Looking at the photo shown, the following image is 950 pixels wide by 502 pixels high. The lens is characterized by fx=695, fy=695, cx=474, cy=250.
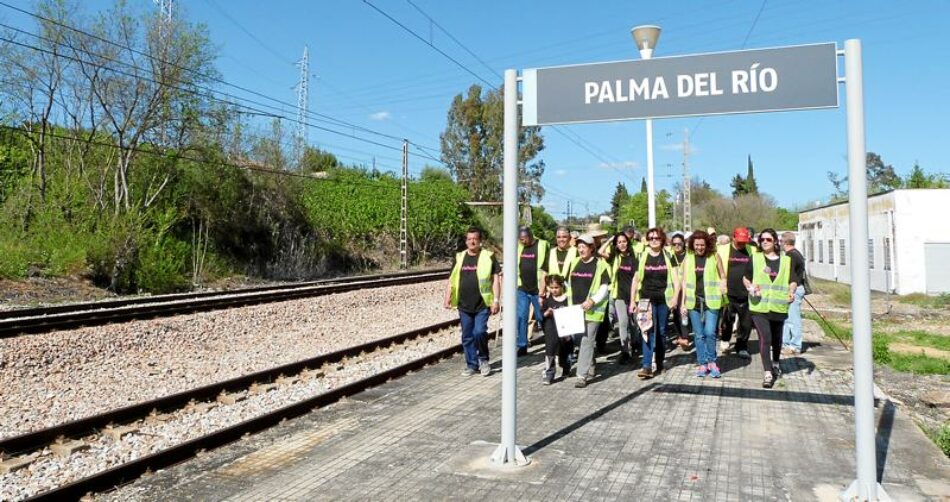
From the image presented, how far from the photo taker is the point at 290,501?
462 centimetres

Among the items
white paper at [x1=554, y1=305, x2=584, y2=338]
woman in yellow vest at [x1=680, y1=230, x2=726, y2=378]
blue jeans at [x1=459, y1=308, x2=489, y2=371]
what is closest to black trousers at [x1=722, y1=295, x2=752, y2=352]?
woman in yellow vest at [x1=680, y1=230, x2=726, y2=378]

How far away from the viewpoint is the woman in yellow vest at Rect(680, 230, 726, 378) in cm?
834

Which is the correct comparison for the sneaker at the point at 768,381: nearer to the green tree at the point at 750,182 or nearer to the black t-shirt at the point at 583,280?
the black t-shirt at the point at 583,280

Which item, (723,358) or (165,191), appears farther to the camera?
(165,191)

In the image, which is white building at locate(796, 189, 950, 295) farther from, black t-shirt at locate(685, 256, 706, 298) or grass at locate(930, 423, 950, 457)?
grass at locate(930, 423, 950, 457)

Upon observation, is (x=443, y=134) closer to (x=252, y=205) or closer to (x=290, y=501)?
(x=252, y=205)

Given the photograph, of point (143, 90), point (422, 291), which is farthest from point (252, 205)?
point (422, 291)

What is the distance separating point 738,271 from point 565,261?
2.22 metres

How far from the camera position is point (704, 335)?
8.48 m

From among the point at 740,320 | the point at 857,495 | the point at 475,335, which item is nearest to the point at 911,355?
the point at 740,320

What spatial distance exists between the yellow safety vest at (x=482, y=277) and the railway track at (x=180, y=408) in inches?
51.3

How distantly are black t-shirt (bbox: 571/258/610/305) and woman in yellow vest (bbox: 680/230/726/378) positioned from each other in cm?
115

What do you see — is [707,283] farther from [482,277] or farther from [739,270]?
[482,277]

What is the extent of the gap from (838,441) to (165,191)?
25.5 metres
